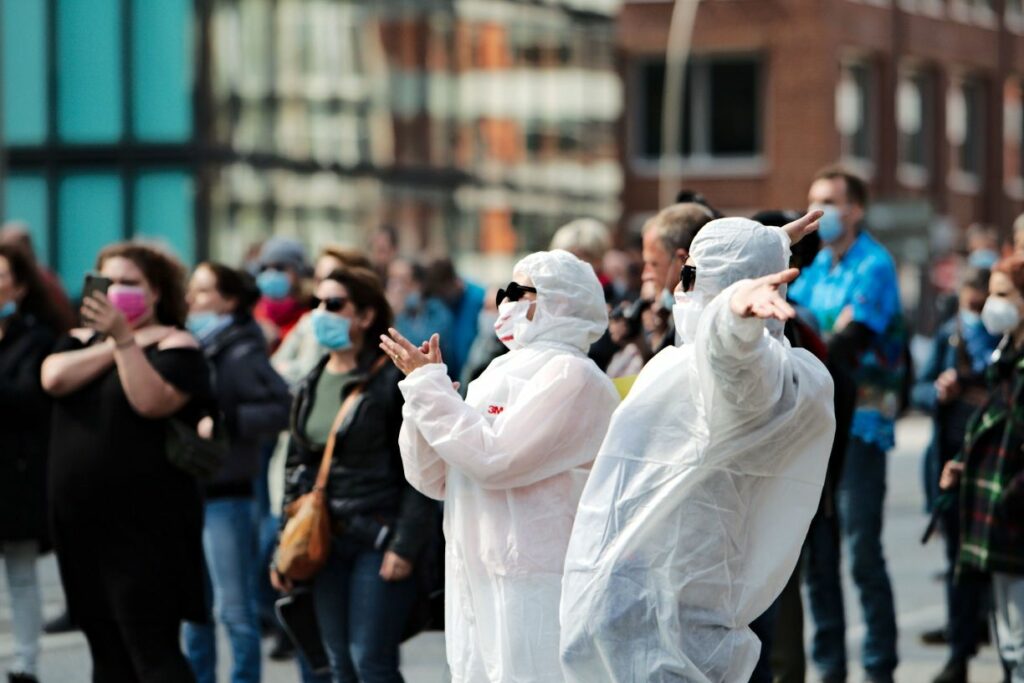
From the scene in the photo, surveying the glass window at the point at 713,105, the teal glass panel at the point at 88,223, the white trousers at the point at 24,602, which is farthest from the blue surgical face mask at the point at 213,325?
the glass window at the point at 713,105

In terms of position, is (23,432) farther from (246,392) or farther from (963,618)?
(963,618)

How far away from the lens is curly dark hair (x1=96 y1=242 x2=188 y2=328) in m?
8.40

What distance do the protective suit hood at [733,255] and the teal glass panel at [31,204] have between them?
27802 mm

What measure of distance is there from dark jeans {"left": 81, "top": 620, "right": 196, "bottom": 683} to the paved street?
3.20 feet

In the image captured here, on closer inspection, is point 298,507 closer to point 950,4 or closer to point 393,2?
point 393,2

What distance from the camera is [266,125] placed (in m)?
34.1

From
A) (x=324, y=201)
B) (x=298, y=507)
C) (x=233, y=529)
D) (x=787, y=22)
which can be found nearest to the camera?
(x=298, y=507)

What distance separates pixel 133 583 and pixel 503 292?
2387 mm

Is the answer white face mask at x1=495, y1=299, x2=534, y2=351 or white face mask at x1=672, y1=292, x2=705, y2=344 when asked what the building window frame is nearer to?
white face mask at x1=495, y1=299, x2=534, y2=351

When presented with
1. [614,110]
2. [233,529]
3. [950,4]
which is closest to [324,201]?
[614,110]

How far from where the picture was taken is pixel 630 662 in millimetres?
5188

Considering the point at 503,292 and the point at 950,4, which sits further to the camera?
the point at 950,4

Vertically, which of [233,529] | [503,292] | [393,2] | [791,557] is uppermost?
[393,2]

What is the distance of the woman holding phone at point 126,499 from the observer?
8.05m
